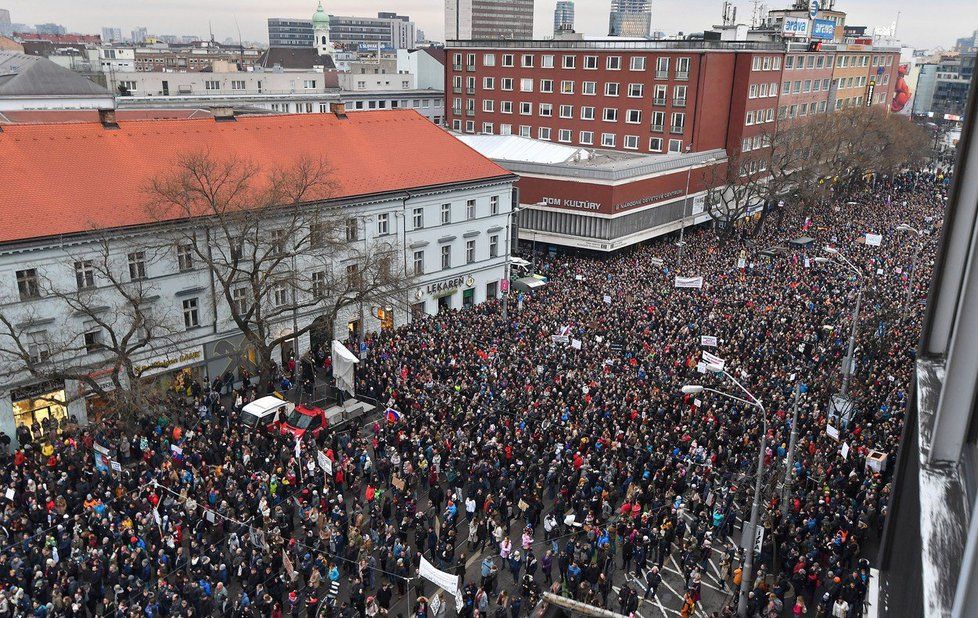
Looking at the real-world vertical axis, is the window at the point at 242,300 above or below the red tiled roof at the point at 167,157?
below

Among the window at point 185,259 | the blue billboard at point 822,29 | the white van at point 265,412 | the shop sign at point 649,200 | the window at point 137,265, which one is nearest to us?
the white van at point 265,412

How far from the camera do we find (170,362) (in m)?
34.2

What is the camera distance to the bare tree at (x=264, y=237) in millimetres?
31609

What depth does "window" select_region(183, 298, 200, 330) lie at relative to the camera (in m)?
35.2

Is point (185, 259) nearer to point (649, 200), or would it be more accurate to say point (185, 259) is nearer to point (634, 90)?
point (649, 200)

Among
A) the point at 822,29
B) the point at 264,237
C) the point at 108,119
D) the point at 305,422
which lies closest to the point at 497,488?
the point at 305,422

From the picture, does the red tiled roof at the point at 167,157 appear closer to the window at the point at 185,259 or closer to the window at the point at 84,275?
the window at the point at 84,275

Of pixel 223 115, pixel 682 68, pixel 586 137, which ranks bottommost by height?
pixel 586 137

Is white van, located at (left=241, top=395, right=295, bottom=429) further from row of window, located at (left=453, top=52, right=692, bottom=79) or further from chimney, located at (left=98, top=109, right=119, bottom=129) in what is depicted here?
row of window, located at (left=453, top=52, right=692, bottom=79)

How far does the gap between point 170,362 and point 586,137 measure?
54.8m

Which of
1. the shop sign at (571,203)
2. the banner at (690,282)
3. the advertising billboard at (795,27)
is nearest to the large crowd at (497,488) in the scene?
the banner at (690,282)

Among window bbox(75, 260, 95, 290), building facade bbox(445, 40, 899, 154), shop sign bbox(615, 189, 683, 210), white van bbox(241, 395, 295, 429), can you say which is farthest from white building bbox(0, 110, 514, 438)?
building facade bbox(445, 40, 899, 154)

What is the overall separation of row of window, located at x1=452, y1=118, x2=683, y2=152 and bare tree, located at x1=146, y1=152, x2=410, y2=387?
41.1m

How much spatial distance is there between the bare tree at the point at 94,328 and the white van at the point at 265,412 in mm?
3181
